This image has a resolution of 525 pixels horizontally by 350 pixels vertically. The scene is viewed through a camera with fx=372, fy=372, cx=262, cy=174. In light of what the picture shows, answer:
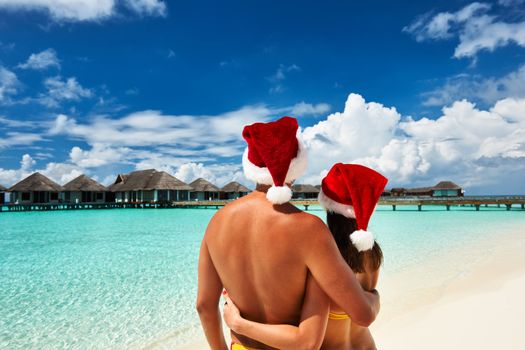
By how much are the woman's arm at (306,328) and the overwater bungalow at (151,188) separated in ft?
137

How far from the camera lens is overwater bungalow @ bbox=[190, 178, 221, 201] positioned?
48.9 metres

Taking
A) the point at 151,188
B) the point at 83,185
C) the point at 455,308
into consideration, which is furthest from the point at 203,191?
the point at 455,308

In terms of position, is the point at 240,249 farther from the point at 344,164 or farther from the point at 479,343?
the point at 479,343

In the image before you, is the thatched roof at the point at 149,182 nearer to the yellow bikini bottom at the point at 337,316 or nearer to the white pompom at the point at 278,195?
the yellow bikini bottom at the point at 337,316

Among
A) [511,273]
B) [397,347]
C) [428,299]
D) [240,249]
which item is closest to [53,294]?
[397,347]

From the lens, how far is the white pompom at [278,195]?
3.85ft

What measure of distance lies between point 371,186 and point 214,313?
0.78 m

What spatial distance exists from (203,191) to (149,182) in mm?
8222

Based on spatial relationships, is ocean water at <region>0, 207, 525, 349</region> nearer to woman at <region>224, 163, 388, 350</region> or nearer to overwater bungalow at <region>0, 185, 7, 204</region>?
woman at <region>224, 163, 388, 350</region>

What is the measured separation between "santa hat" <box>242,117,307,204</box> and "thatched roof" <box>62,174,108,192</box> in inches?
1808

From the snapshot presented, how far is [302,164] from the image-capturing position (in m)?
1.30

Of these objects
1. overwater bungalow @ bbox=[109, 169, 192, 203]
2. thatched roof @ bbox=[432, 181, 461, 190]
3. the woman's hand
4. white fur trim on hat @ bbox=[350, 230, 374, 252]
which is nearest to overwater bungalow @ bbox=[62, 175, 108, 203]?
overwater bungalow @ bbox=[109, 169, 192, 203]

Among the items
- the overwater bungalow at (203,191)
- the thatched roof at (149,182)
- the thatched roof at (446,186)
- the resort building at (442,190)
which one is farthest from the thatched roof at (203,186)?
the thatched roof at (446,186)

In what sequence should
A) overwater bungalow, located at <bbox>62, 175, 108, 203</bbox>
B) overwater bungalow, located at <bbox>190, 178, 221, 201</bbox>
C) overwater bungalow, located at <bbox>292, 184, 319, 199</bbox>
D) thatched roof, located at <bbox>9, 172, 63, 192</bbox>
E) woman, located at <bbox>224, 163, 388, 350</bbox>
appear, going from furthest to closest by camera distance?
1. overwater bungalow, located at <bbox>292, 184, 319, 199</bbox>
2. overwater bungalow, located at <bbox>190, 178, 221, 201</bbox>
3. overwater bungalow, located at <bbox>62, 175, 108, 203</bbox>
4. thatched roof, located at <bbox>9, 172, 63, 192</bbox>
5. woman, located at <bbox>224, 163, 388, 350</bbox>
